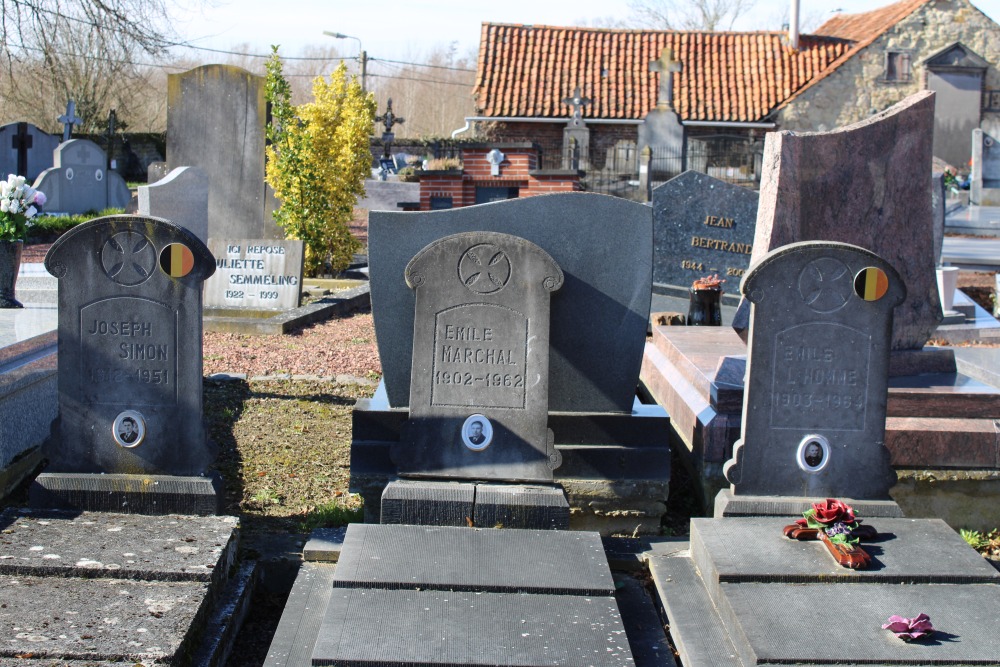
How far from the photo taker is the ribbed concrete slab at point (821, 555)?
371 cm

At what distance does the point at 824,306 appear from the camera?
165 inches

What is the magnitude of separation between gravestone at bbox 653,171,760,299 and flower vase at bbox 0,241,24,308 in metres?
5.17

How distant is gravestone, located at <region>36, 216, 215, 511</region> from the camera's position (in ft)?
13.6

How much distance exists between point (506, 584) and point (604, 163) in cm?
2492

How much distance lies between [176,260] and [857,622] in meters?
2.83

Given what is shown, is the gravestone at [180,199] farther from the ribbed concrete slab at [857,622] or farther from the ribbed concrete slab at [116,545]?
the ribbed concrete slab at [857,622]

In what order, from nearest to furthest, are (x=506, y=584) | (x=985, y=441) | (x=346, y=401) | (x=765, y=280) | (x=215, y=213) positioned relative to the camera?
1. (x=506, y=584)
2. (x=765, y=280)
3. (x=985, y=441)
4. (x=346, y=401)
5. (x=215, y=213)

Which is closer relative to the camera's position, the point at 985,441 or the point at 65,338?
the point at 65,338

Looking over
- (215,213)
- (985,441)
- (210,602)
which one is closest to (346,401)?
(210,602)

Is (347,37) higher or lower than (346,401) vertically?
higher

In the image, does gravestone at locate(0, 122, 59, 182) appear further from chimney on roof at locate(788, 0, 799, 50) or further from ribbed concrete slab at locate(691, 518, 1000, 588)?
ribbed concrete slab at locate(691, 518, 1000, 588)

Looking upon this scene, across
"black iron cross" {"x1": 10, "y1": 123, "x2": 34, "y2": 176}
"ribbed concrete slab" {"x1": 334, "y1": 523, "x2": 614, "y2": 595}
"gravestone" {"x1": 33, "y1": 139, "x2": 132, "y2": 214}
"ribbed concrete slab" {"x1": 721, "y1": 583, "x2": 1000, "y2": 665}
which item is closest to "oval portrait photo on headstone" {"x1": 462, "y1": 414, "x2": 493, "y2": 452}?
"ribbed concrete slab" {"x1": 334, "y1": 523, "x2": 614, "y2": 595}

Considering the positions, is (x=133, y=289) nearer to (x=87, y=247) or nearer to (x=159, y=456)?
(x=87, y=247)

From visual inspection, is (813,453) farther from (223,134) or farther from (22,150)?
(22,150)
